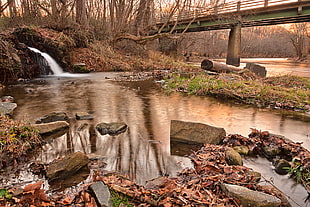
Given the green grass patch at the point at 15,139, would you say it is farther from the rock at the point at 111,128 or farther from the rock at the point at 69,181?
the rock at the point at 111,128

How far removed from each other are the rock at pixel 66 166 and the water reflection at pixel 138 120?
0.36 metres

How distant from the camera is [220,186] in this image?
2629mm

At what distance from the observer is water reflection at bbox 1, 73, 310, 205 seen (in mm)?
3567

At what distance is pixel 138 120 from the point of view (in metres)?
5.70

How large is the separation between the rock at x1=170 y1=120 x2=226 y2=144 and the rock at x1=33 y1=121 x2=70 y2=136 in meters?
2.34

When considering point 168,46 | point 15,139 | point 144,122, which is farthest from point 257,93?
point 168,46

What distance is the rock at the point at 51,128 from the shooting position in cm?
441

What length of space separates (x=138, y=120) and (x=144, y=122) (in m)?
0.22

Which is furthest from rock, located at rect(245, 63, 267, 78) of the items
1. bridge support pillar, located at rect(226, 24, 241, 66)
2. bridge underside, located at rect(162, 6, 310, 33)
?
bridge support pillar, located at rect(226, 24, 241, 66)

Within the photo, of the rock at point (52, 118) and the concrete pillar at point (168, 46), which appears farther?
the concrete pillar at point (168, 46)

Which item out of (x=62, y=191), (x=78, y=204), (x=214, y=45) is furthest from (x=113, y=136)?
(x=214, y=45)

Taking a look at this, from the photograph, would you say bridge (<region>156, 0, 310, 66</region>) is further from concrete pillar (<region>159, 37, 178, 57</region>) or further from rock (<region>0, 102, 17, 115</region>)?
rock (<region>0, 102, 17, 115</region>)

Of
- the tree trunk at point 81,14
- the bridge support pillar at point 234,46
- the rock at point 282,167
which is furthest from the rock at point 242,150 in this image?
the bridge support pillar at point 234,46

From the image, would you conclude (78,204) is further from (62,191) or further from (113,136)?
(113,136)
